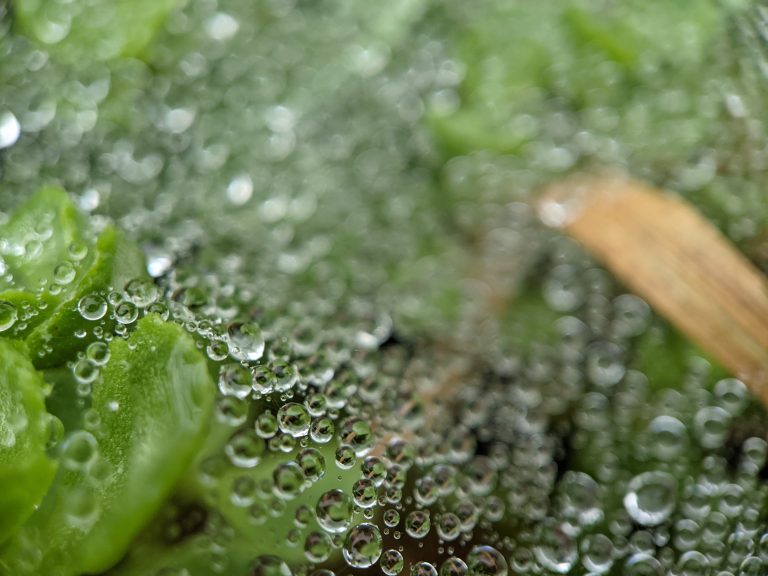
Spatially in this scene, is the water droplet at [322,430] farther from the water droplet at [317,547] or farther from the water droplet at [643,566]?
the water droplet at [643,566]

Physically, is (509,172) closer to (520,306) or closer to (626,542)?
(520,306)

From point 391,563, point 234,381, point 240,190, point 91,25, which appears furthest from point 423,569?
point 91,25

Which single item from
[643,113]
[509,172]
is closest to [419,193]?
[509,172]

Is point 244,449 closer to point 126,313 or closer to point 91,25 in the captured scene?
point 126,313

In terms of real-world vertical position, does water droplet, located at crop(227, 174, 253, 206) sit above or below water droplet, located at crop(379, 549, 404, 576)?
below

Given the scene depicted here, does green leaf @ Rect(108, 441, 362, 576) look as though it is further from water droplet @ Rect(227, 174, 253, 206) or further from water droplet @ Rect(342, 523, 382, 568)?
water droplet @ Rect(227, 174, 253, 206)

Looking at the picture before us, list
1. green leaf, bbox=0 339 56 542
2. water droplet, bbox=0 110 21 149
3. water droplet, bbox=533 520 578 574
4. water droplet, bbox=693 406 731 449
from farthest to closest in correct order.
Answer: water droplet, bbox=0 110 21 149 < water droplet, bbox=693 406 731 449 < water droplet, bbox=533 520 578 574 < green leaf, bbox=0 339 56 542

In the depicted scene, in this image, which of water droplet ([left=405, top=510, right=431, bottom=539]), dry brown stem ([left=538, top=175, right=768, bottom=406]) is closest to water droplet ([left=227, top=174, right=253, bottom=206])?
dry brown stem ([left=538, top=175, right=768, bottom=406])
